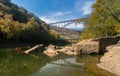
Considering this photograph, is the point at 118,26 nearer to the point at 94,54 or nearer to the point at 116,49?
the point at 94,54

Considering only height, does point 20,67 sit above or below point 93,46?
below

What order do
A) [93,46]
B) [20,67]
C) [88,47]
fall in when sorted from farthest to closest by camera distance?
[88,47] < [93,46] < [20,67]

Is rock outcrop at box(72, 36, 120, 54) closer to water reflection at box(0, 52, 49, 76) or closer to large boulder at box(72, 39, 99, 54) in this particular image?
large boulder at box(72, 39, 99, 54)

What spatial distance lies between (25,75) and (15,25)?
273 ft

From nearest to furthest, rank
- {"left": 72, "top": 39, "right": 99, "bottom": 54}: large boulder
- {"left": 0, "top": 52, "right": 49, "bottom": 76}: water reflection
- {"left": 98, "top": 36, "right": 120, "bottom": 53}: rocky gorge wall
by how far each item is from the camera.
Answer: {"left": 0, "top": 52, "right": 49, "bottom": 76}: water reflection < {"left": 72, "top": 39, "right": 99, "bottom": 54}: large boulder < {"left": 98, "top": 36, "right": 120, "bottom": 53}: rocky gorge wall

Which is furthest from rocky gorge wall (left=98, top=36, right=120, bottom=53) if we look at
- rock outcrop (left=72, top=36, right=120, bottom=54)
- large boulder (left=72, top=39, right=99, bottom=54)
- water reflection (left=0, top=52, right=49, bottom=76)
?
water reflection (left=0, top=52, right=49, bottom=76)


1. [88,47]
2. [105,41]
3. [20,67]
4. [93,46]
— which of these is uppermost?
[105,41]

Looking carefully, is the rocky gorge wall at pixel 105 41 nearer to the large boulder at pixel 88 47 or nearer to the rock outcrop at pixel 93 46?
the rock outcrop at pixel 93 46

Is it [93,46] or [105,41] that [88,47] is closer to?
[93,46]

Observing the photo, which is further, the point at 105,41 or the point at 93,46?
the point at 105,41

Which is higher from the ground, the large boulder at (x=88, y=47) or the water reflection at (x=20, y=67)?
the large boulder at (x=88, y=47)

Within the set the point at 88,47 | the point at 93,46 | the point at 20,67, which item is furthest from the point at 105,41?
the point at 20,67

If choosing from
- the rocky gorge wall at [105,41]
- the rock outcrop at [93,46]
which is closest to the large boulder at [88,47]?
the rock outcrop at [93,46]

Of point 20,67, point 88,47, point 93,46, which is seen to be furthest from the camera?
point 88,47
